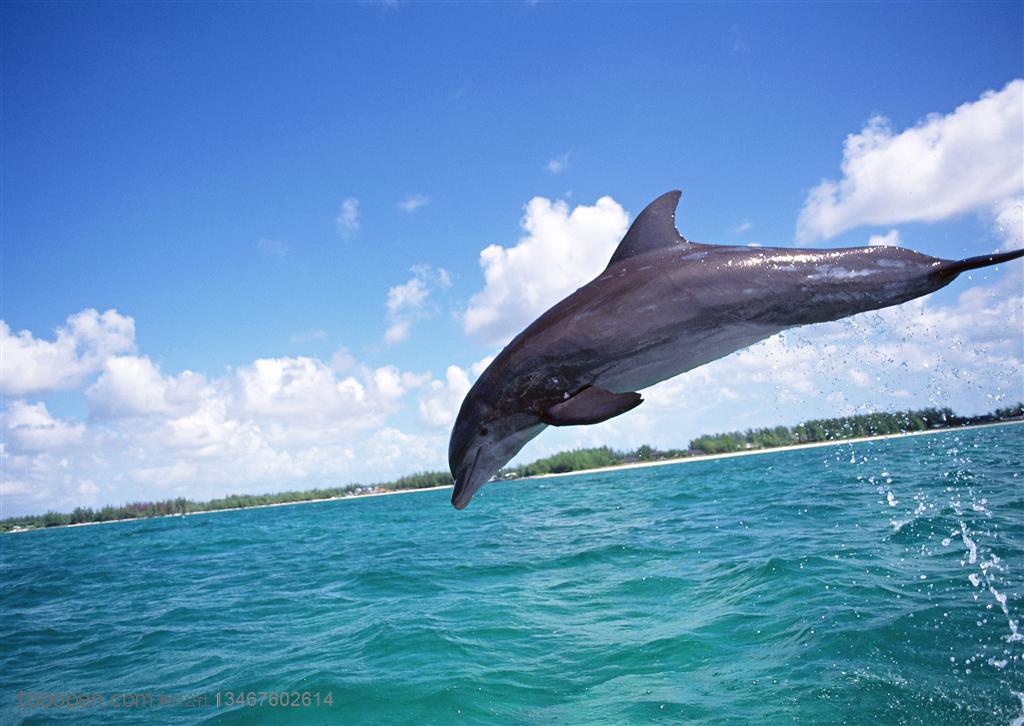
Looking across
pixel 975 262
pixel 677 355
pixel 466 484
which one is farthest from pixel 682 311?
pixel 466 484

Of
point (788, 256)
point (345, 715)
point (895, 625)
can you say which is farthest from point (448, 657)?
point (788, 256)

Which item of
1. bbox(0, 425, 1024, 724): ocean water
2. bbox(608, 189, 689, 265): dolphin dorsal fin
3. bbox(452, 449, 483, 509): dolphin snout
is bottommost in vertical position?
bbox(0, 425, 1024, 724): ocean water

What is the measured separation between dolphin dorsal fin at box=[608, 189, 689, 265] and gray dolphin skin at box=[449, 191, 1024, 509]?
0.17m

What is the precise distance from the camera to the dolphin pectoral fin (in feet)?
9.64

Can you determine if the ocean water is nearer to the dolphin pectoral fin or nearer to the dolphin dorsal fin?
the dolphin pectoral fin

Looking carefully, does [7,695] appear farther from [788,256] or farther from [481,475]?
[788,256]

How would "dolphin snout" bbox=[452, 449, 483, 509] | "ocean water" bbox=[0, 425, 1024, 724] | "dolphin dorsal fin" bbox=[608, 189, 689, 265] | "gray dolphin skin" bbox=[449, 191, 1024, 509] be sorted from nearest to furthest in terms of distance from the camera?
"gray dolphin skin" bbox=[449, 191, 1024, 509] < "dolphin dorsal fin" bbox=[608, 189, 689, 265] < "dolphin snout" bbox=[452, 449, 483, 509] < "ocean water" bbox=[0, 425, 1024, 724]

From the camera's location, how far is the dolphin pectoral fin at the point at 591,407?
2939 millimetres

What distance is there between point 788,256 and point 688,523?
52.2ft

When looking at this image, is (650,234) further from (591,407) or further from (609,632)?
(609,632)

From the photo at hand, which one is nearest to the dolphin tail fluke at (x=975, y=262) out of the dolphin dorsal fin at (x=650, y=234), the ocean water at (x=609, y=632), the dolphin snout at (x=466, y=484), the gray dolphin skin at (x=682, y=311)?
the gray dolphin skin at (x=682, y=311)

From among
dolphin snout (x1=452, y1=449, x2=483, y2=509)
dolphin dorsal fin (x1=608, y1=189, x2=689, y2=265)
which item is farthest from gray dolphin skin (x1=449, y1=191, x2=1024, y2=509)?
dolphin snout (x1=452, y1=449, x2=483, y2=509)

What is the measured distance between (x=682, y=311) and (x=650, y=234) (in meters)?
0.66

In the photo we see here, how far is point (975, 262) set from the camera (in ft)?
9.96
